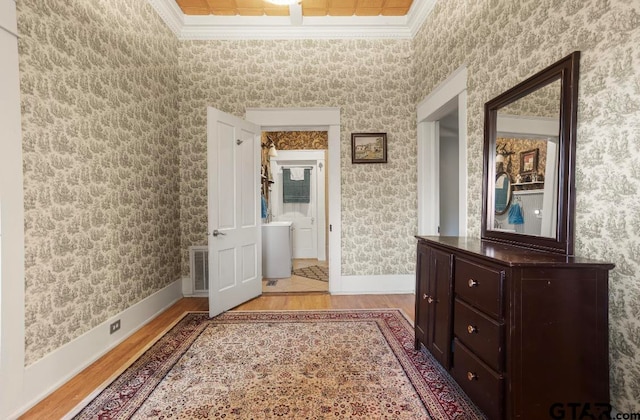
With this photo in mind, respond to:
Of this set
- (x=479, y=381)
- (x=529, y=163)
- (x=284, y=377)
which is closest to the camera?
(x=479, y=381)

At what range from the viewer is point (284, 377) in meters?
1.95

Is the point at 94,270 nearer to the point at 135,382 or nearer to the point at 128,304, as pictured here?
the point at 128,304

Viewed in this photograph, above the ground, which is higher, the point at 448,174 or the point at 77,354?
the point at 448,174

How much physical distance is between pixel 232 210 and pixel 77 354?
1.73 m

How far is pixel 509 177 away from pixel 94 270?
3.07 metres

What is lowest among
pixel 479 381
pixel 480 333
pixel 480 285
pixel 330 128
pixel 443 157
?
pixel 479 381

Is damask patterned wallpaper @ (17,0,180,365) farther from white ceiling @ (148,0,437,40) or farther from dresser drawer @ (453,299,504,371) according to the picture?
dresser drawer @ (453,299,504,371)

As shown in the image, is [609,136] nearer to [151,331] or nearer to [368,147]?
[368,147]

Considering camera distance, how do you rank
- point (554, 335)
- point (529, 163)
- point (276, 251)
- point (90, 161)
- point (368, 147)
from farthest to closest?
point (276, 251)
point (368, 147)
point (90, 161)
point (529, 163)
point (554, 335)

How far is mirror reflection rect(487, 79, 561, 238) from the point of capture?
1.62 metres

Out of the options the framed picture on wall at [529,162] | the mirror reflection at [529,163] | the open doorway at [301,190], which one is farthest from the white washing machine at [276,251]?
the framed picture on wall at [529,162]

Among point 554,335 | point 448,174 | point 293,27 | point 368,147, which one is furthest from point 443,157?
point 554,335

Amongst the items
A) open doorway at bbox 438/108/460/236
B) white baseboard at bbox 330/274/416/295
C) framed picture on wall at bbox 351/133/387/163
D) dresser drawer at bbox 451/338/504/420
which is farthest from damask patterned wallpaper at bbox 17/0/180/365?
open doorway at bbox 438/108/460/236

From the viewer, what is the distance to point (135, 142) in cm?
279
